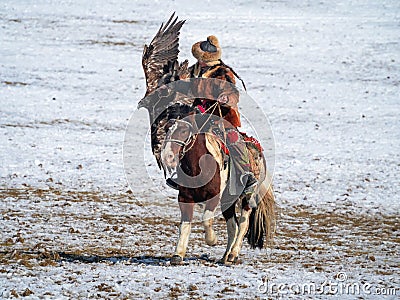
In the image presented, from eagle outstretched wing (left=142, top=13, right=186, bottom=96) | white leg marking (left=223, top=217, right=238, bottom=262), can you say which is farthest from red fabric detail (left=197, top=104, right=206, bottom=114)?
white leg marking (left=223, top=217, right=238, bottom=262)

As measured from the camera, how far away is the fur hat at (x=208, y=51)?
8156mm

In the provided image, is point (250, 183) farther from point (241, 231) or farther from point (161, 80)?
point (161, 80)

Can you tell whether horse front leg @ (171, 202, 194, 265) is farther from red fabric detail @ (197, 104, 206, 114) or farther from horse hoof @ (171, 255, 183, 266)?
red fabric detail @ (197, 104, 206, 114)

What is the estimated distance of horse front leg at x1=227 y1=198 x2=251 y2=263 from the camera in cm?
830

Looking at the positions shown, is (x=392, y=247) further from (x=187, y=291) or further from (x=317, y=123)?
(x=317, y=123)

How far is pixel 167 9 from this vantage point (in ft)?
114

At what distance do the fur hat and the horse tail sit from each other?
1735 millimetres

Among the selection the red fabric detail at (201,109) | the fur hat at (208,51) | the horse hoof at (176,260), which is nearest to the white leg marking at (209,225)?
the horse hoof at (176,260)

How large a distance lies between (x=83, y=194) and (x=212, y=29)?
19404 mm

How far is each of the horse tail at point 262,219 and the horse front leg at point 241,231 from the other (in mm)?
160

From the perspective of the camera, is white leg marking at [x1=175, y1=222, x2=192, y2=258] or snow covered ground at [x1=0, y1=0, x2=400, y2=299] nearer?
snow covered ground at [x1=0, y1=0, x2=400, y2=299]

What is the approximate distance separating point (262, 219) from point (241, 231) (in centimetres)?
39

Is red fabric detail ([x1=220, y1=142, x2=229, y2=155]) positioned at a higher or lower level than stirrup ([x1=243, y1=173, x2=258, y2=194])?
higher

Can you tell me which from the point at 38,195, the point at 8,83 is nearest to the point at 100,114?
the point at 8,83
